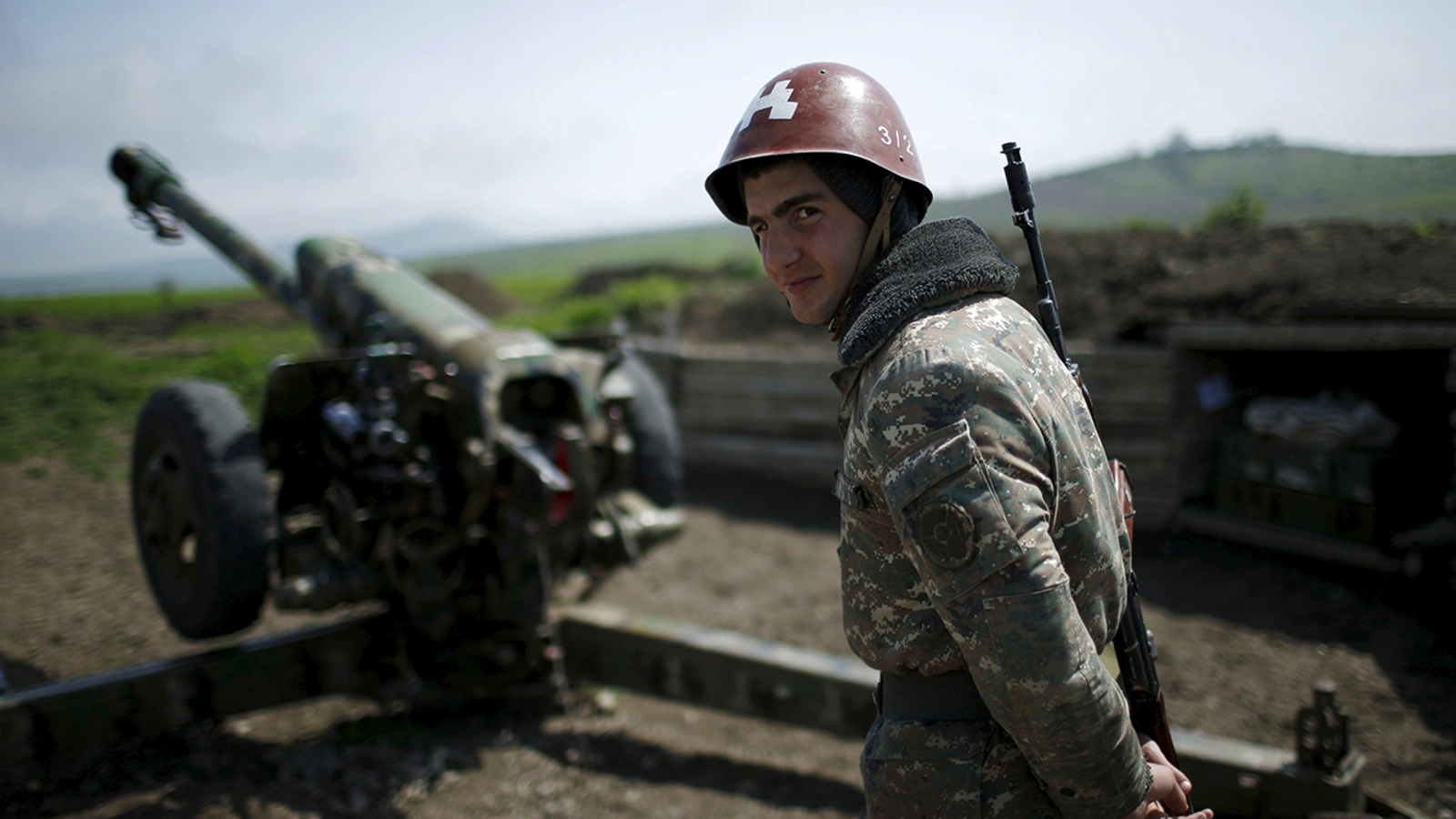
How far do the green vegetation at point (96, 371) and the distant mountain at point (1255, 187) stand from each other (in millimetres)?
5935

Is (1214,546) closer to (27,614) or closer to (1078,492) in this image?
(1078,492)

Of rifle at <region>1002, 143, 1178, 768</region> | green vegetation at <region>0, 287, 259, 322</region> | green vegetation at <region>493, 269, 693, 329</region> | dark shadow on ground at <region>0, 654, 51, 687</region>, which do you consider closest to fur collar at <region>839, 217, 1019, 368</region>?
rifle at <region>1002, 143, 1178, 768</region>

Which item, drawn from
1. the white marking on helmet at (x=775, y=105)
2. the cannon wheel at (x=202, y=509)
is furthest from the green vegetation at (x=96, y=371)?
the white marking on helmet at (x=775, y=105)

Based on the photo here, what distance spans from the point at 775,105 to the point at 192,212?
5.16 metres

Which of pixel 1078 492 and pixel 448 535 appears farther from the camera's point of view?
pixel 448 535

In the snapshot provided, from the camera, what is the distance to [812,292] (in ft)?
5.99

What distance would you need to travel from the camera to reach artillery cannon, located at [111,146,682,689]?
3.87 m

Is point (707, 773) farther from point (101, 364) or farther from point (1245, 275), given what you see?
point (101, 364)

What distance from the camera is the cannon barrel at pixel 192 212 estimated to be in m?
5.52

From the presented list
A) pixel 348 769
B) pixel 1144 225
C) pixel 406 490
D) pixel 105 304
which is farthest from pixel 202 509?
pixel 1144 225

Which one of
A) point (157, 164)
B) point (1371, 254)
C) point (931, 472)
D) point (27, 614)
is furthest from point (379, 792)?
point (1371, 254)

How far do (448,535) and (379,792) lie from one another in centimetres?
107

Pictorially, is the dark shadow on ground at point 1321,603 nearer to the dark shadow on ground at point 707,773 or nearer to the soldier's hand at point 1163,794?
the dark shadow on ground at point 707,773

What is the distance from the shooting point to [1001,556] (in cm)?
137
